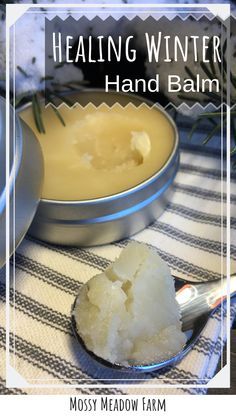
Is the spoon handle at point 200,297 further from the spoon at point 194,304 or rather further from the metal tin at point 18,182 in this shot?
the metal tin at point 18,182

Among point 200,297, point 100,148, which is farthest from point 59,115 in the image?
point 200,297

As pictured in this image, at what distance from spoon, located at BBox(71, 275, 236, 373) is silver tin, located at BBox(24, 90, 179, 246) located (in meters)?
0.06

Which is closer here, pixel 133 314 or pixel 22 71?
pixel 133 314

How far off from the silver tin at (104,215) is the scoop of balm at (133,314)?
0.20 feet

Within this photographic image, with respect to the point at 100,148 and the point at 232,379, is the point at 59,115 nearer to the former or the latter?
the point at 100,148

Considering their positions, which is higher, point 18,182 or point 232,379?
point 18,182

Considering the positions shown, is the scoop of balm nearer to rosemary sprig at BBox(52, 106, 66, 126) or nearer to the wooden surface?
the wooden surface

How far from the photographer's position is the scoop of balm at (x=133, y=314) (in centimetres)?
30

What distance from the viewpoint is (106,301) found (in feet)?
1.00

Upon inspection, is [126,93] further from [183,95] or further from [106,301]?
[106,301]

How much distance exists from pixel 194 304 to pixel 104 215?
0.09 metres

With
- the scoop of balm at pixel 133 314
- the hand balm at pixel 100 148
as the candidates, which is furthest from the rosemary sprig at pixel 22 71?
the scoop of balm at pixel 133 314

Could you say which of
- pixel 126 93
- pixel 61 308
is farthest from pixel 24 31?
pixel 61 308

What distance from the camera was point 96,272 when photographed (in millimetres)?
382
